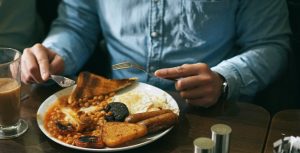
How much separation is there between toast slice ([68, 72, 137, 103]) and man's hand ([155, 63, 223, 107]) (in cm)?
14

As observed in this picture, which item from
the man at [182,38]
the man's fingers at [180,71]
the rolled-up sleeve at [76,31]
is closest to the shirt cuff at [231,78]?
the man at [182,38]

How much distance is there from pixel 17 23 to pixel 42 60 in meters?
0.48

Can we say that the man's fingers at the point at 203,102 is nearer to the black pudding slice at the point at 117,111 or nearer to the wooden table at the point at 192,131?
the wooden table at the point at 192,131

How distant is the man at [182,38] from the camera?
4.48 feet

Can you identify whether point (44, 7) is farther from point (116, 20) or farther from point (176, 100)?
point (176, 100)

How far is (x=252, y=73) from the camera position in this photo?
53.9 inches

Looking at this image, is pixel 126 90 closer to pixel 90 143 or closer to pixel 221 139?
pixel 90 143

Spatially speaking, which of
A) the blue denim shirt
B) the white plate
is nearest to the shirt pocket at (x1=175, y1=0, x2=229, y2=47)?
the blue denim shirt

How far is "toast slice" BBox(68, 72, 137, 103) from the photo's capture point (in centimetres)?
124

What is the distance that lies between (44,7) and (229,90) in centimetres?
90

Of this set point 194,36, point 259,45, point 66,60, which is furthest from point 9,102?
point 259,45

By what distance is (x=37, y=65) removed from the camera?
128cm

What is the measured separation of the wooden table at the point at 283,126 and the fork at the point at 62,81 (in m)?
0.52

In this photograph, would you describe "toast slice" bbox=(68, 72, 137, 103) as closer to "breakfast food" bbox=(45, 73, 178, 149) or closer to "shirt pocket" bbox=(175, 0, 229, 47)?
"breakfast food" bbox=(45, 73, 178, 149)
